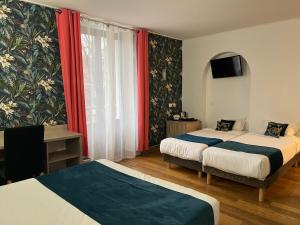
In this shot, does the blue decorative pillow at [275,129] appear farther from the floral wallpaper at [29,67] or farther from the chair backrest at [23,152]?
the chair backrest at [23,152]

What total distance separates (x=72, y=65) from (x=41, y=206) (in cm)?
243

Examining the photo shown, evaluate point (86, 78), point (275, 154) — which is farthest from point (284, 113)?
point (86, 78)

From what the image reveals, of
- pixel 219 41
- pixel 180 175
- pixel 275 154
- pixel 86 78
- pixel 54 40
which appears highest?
pixel 219 41

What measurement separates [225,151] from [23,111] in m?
2.91

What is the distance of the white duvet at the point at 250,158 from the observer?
2.80 metres

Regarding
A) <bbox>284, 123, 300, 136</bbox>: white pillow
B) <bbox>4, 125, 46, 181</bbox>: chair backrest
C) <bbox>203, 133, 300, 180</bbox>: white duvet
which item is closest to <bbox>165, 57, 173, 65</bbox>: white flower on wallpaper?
<bbox>203, 133, 300, 180</bbox>: white duvet

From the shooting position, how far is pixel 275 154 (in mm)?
3043

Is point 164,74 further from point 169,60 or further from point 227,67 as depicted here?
point 227,67

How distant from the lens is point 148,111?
4.82m

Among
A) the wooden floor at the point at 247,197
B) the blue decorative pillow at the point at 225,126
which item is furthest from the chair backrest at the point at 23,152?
the blue decorative pillow at the point at 225,126

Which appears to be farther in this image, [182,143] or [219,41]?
[219,41]

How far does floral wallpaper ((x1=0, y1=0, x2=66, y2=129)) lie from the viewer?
3.01m

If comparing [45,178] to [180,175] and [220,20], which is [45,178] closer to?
[180,175]

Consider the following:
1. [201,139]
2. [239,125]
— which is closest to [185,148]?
[201,139]
